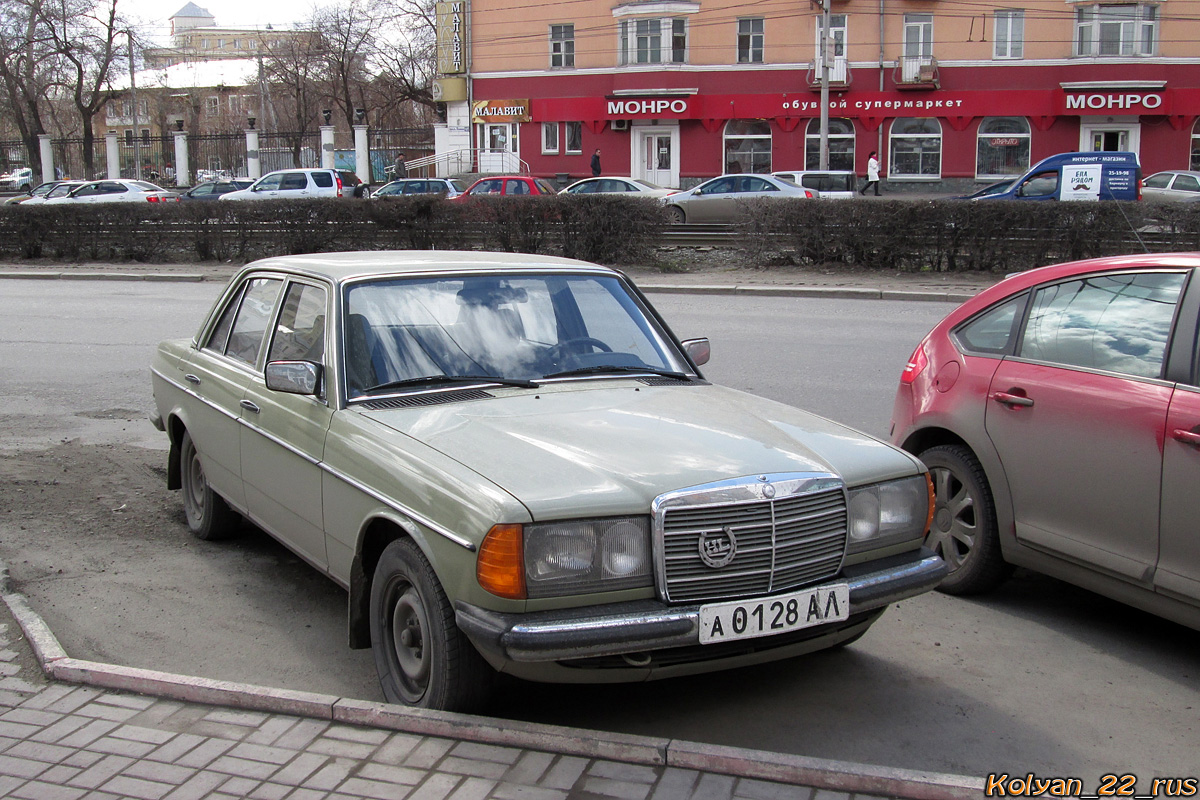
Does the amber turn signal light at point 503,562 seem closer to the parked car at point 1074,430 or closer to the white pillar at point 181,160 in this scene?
the parked car at point 1074,430

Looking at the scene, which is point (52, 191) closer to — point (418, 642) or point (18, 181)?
point (18, 181)

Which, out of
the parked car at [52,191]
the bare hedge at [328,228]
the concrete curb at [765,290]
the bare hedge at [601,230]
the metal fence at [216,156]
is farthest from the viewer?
the metal fence at [216,156]

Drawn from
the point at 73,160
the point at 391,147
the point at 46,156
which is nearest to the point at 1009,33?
the point at 391,147

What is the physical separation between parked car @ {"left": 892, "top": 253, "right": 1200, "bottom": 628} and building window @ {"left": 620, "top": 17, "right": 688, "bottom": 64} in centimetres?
4418

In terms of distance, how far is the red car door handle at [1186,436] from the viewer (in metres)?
4.07

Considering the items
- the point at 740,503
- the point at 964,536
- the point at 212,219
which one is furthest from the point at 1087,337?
the point at 212,219

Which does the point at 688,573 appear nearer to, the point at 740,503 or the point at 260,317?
the point at 740,503

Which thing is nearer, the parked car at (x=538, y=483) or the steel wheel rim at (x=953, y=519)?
the parked car at (x=538, y=483)

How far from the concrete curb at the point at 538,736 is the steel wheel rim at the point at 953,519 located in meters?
2.03

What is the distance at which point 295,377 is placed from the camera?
4.44 m

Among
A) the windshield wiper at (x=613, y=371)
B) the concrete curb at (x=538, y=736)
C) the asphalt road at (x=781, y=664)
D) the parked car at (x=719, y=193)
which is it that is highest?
the parked car at (x=719, y=193)

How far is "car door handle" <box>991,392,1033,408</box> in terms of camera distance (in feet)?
15.9

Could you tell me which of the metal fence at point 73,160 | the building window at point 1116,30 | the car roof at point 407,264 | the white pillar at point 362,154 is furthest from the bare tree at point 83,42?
the car roof at point 407,264

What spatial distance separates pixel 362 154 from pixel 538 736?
167 feet
